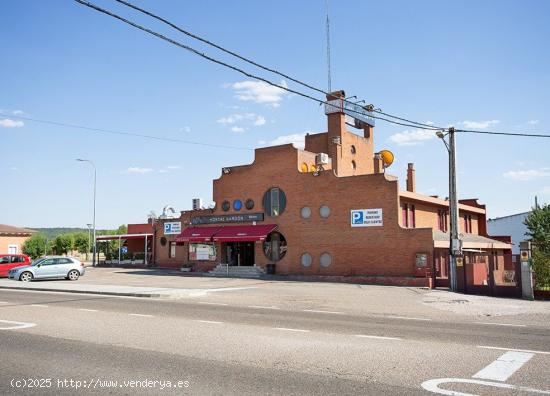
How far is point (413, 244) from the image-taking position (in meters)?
29.9

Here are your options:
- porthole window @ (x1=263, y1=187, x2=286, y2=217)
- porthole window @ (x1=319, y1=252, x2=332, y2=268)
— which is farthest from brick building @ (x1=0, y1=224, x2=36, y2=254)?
porthole window @ (x1=319, y1=252, x2=332, y2=268)

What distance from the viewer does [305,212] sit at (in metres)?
35.1

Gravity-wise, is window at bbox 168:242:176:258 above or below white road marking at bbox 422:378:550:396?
above

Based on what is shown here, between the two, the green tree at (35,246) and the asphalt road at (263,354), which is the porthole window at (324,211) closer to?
the asphalt road at (263,354)

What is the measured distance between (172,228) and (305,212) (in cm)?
1437

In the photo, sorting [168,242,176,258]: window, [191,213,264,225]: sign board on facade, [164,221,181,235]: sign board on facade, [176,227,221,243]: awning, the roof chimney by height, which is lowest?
[168,242,176,258]: window

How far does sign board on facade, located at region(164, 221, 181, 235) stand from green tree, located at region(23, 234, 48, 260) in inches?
1541

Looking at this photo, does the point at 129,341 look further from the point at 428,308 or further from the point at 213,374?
the point at 428,308

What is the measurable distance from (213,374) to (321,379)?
159 centimetres

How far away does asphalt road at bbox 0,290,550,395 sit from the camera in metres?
6.80

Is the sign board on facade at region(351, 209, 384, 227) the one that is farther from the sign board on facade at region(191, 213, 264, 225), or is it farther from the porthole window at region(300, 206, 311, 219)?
the sign board on facade at region(191, 213, 264, 225)

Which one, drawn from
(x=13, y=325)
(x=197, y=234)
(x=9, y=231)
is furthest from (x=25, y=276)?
(x=9, y=231)

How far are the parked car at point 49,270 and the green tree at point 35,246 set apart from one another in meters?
47.0

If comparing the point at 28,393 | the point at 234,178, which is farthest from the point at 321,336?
the point at 234,178
